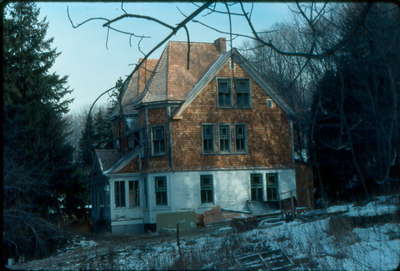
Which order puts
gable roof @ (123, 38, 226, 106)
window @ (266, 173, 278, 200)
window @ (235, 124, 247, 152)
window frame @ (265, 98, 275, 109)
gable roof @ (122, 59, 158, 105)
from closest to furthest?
gable roof @ (122, 59, 158, 105), gable roof @ (123, 38, 226, 106), window @ (235, 124, 247, 152), window @ (266, 173, 278, 200), window frame @ (265, 98, 275, 109)

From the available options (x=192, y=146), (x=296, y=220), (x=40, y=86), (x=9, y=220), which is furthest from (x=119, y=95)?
(x=40, y=86)

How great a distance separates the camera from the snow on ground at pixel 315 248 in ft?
29.7

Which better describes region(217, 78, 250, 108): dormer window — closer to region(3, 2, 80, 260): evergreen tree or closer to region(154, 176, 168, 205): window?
region(154, 176, 168, 205): window

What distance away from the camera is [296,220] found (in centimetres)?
1716

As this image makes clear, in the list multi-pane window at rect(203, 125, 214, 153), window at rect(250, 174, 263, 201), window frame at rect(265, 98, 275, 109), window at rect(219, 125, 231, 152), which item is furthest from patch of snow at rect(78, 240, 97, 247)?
window frame at rect(265, 98, 275, 109)

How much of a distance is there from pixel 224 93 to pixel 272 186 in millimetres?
5344

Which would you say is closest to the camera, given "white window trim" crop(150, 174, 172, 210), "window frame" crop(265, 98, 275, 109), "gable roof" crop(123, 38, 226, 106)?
"white window trim" crop(150, 174, 172, 210)

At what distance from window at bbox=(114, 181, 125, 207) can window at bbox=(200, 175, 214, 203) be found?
4.02 metres

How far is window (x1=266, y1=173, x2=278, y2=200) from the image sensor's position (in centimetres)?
2505

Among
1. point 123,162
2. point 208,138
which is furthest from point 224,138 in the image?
point 123,162

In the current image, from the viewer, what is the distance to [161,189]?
2381 cm

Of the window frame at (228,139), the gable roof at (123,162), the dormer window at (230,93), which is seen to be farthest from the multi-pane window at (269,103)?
the gable roof at (123,162)

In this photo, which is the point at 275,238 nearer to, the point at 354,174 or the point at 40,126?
the point at 354,174

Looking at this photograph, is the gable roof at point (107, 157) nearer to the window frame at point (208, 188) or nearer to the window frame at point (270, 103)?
the window frame at point (208, 188)
